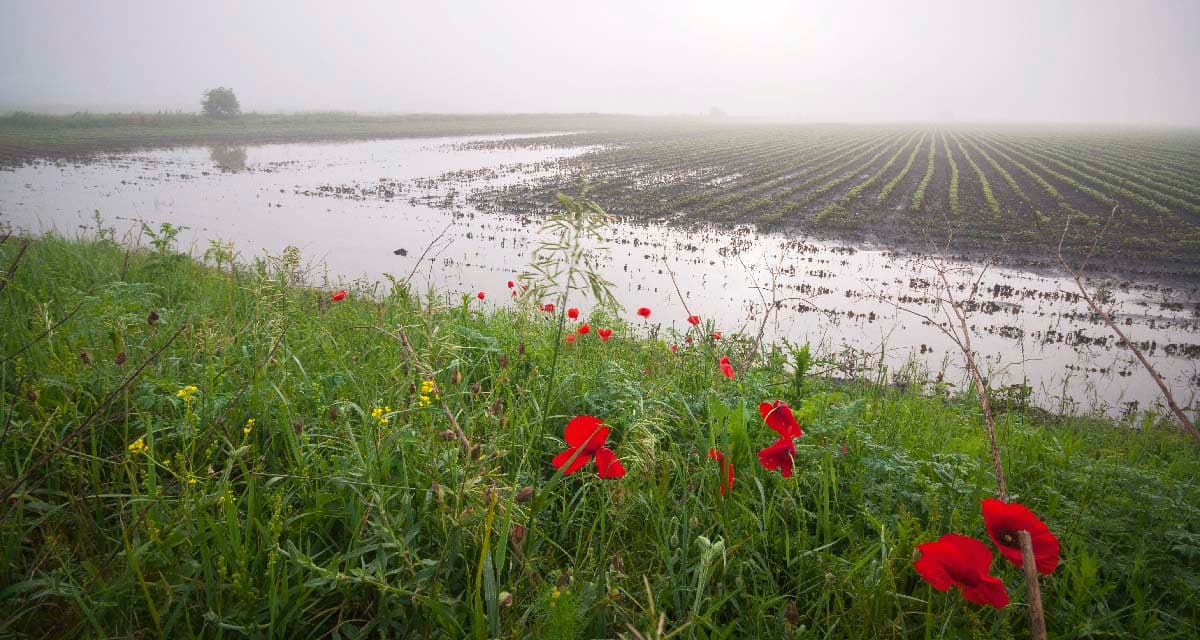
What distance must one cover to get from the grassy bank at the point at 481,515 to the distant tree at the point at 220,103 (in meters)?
55.4

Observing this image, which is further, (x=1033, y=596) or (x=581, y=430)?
(x=581, y=430)

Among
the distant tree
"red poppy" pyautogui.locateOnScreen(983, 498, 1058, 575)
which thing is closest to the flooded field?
"red poppy" pyautogui.locateOnScreen(983, 498, 1058, 575)

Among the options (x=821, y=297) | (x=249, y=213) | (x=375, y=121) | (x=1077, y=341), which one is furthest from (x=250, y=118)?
(x=1077, y=341)

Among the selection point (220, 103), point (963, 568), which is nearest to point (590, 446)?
point (963, 568)

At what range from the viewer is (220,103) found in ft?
154

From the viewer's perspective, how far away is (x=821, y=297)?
878cm

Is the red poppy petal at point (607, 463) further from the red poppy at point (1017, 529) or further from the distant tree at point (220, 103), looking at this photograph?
the distant tree at point (220, 103)

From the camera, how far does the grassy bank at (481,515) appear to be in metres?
1.31

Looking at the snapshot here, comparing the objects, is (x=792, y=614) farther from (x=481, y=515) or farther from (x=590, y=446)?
(x=481, y=515)

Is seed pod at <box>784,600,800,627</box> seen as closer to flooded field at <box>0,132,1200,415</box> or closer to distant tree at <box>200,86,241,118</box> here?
flooded field at <box>0,132,1200,415</box>

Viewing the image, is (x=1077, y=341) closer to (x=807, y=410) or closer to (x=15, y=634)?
(x=807, y=410)

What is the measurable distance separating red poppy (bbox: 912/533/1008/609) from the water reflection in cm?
2371

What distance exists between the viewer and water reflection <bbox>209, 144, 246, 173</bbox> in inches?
812

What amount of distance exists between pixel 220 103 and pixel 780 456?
58.8 meters
